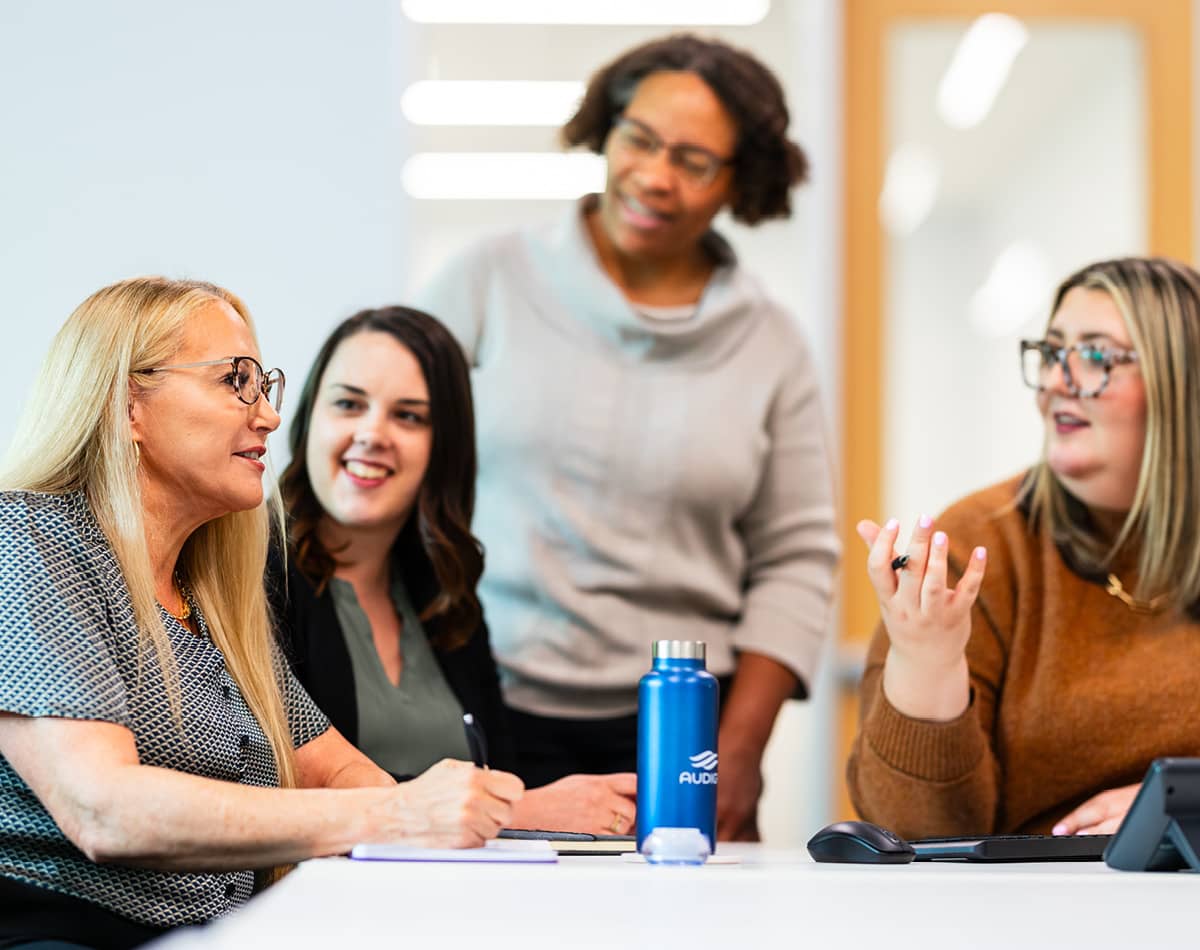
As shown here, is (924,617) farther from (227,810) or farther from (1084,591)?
(227,810)

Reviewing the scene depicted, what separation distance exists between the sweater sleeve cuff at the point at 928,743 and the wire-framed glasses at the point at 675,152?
1.03 meters

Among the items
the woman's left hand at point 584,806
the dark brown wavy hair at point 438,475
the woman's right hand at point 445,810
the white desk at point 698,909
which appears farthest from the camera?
the dark brown wavy hair at point 438,475

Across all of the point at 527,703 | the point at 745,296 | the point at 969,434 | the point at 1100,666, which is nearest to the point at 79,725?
the point at 527,703

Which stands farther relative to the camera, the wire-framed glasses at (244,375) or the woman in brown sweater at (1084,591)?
the woman in brown sweater at (1084,591)

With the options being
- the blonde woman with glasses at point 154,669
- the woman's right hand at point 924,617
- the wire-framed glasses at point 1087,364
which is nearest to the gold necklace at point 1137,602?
the wire-framed glasses at point 1087,364

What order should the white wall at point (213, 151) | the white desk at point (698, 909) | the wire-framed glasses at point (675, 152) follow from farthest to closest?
the white wall at point (213, 151) → the wire-framed glasses at point (675, 152) → the white desk at point (698, 909)

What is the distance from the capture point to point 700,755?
1.46m

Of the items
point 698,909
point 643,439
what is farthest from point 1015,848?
point 643,439

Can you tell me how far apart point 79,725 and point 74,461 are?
0.34 metres

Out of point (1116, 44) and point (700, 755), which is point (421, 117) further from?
point (700, 755)

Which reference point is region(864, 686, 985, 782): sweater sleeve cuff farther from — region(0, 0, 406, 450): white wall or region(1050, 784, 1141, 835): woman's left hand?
region(0, 0, 406, 450): white wall

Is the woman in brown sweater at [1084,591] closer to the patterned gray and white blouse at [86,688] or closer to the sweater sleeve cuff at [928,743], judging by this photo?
the sweater sleeve cuff at [928,743]

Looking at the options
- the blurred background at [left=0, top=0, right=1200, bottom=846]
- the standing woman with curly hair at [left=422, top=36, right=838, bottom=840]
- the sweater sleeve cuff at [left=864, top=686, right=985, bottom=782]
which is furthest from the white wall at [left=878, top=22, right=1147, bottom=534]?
the sweater sleeve cuff at [left=864, top=686, right=985, bottom=782]

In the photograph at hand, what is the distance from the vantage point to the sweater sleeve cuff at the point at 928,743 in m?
1.97
